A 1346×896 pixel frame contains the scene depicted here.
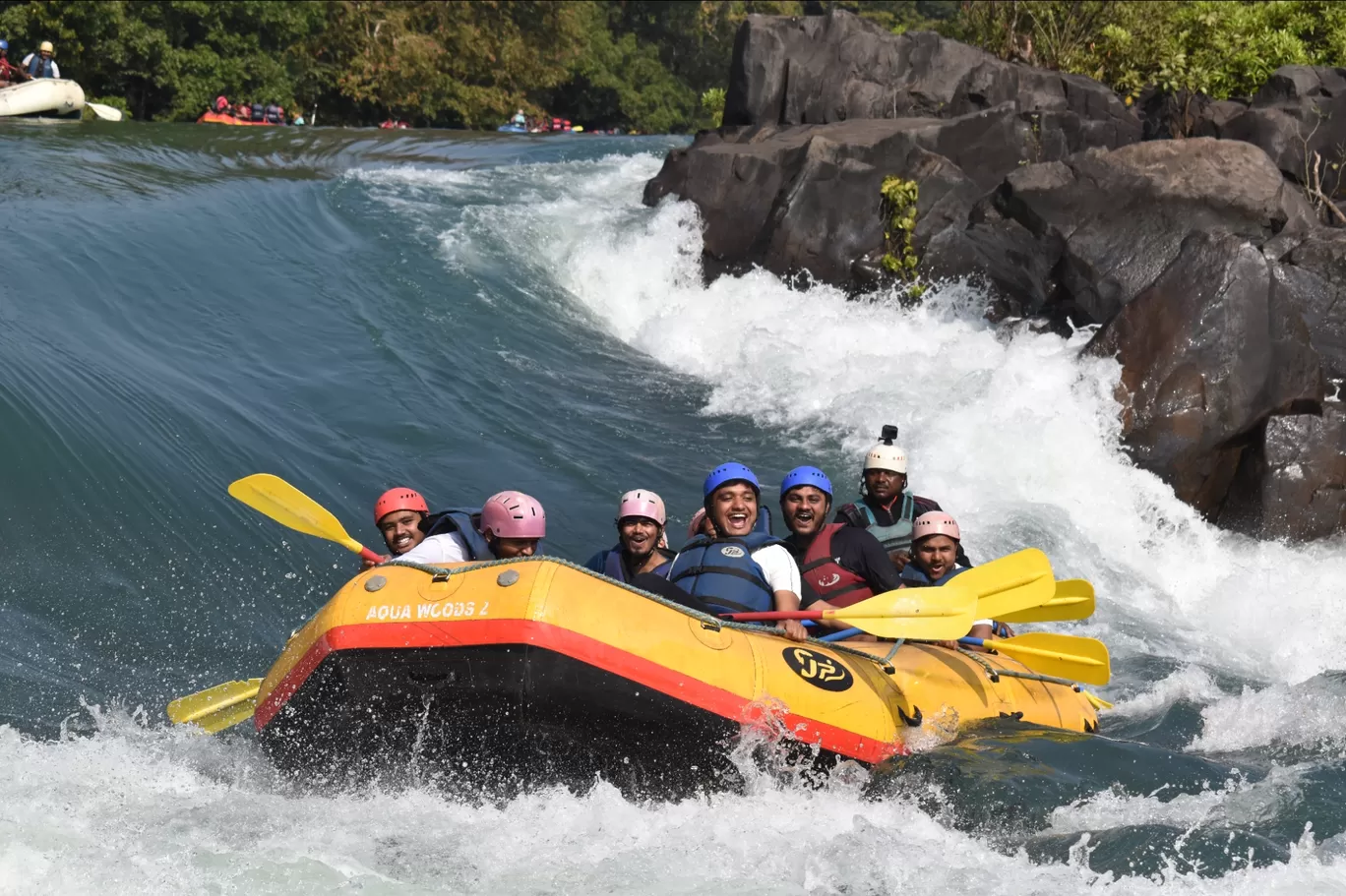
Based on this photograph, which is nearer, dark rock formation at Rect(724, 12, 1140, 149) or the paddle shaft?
the paddle shaft

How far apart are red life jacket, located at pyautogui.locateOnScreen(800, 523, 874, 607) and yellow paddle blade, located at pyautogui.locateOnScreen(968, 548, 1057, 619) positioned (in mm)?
476

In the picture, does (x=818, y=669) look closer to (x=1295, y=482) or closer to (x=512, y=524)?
(x=512, y=524)

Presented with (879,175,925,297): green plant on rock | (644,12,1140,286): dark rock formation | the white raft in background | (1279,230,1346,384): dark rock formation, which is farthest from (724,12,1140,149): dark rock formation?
the white raft in background

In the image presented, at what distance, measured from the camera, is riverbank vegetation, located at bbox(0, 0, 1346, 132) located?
18.5 meters

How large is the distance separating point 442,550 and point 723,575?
46.1 inches

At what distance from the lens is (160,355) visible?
33.7 feet

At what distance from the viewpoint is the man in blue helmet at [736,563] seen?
19.3 feet

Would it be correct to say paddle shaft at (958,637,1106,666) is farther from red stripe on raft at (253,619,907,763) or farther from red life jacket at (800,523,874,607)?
red stripe on raft at (253,619,907,763)

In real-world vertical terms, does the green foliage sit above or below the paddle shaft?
above

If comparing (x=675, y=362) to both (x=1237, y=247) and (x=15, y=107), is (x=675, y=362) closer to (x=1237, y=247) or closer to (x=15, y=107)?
(x=1237, y=247)

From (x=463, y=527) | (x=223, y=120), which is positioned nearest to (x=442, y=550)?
(x=463, y=527)

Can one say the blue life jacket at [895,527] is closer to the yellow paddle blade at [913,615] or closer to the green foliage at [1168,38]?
the yellow paddle blade at [913,615]

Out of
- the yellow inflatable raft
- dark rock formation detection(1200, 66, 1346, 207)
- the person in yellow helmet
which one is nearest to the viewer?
the yellow inflatable raft

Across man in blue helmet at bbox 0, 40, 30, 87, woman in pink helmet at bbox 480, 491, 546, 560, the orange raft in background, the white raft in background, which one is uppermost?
man in blue helmet at bbox 0, 40, 30, 87
